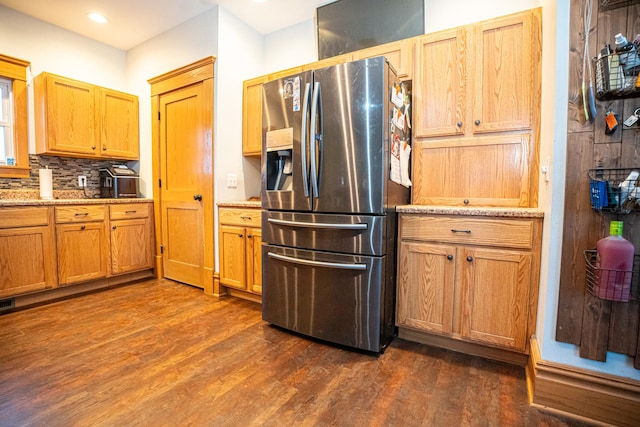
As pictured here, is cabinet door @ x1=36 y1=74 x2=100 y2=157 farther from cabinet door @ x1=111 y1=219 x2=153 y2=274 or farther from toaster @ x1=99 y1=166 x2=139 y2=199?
cabinet door @ x1=111 y1=219 x2=153 y2=274

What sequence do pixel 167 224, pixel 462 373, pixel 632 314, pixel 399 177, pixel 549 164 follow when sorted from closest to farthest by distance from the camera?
pixel 632 314, pixel 549 164, pixel 462 373, pixel 399 177, pixel 167 224

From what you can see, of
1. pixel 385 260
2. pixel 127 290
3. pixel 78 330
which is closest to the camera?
pixel 385 260

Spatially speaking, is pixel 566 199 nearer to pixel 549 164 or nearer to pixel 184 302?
pixel 549 164

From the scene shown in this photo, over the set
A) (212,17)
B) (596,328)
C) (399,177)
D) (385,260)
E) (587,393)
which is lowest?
(587,393)

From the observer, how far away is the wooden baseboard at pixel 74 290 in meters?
2.57

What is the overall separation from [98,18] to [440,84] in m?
3.38

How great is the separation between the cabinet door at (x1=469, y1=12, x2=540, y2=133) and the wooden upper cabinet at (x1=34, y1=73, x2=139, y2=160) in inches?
142

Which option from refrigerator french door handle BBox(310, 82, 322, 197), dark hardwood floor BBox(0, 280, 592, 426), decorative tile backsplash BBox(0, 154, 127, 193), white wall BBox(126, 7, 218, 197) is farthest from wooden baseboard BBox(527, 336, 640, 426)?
decorative tile backsplash BBox(0, 154, 127, 193)

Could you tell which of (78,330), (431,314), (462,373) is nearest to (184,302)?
(78,330)

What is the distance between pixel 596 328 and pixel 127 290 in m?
3.65

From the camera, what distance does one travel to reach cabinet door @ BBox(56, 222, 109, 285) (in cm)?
273

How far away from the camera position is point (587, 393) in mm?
1289

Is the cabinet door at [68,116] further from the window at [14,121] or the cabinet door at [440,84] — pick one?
the cabinet door at [440,84]

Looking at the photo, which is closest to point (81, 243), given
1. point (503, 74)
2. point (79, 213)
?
point (79, 213)
